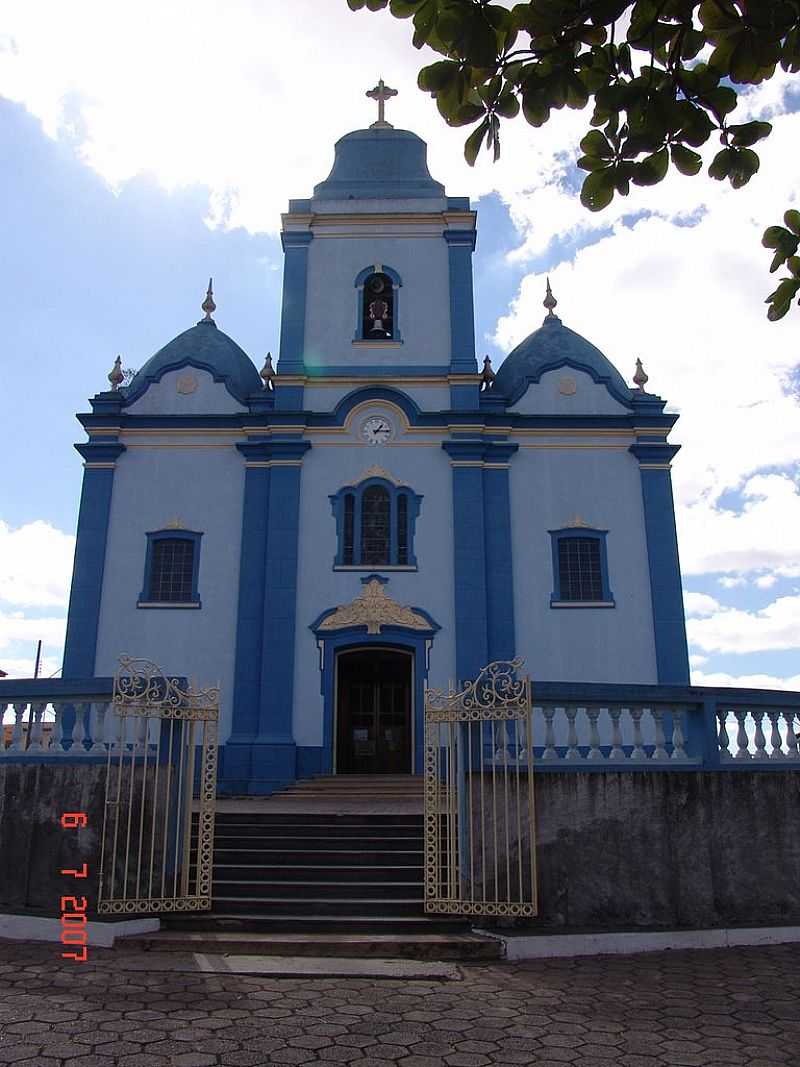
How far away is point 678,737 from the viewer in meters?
8.12

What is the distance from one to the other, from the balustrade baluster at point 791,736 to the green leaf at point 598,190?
6.53 m

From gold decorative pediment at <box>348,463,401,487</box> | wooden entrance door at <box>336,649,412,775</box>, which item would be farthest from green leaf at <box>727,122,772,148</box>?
gold decorative pediment at <box>348,463,401,487</box>

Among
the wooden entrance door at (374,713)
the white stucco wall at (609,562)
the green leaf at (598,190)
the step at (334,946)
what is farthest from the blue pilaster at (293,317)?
the green leaf at (598,190)

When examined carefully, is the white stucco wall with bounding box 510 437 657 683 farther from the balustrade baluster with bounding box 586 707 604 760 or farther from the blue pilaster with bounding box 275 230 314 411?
the balustrade baluster with bounding box 586 707 604 760

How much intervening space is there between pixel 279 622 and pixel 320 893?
7311mm

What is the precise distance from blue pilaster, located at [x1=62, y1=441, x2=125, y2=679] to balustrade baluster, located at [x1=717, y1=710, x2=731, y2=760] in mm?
10340

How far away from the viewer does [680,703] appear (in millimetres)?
8273

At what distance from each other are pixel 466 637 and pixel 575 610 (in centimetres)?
197

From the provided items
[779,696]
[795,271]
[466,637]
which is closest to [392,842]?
[779,696]

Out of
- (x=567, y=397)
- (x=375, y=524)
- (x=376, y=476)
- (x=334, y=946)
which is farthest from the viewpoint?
(x=567, y=397)

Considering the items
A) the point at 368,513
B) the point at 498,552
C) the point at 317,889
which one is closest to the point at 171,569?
the point at 368,513

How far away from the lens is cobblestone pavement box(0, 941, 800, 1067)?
14.7ft
